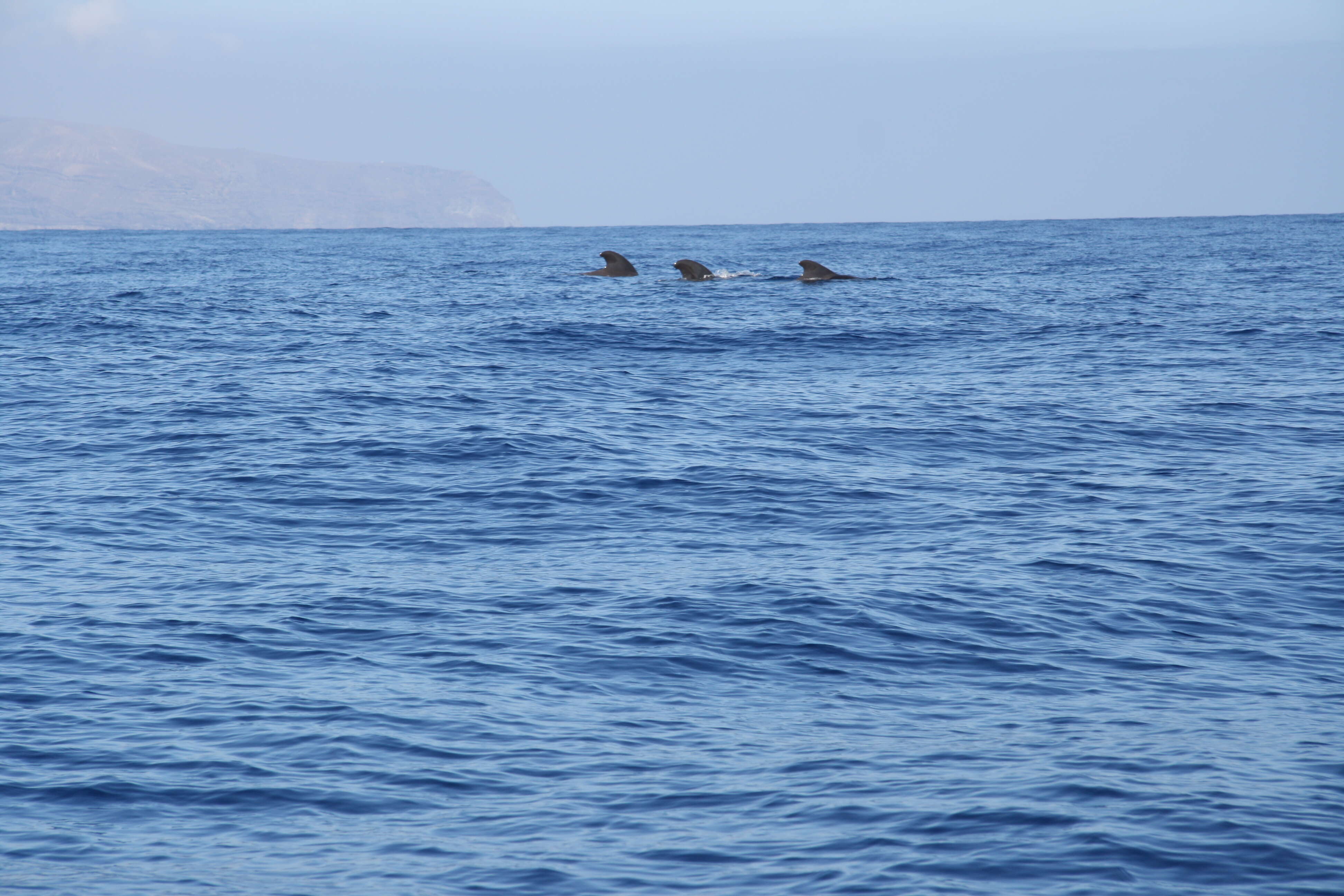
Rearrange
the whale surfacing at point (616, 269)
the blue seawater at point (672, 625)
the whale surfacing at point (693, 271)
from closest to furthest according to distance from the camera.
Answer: the blue seawater at point (672, 625)
the whale surfacing at point (693, 271)
the whale surfacing at point (616, 269)

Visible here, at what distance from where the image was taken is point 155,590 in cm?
1277

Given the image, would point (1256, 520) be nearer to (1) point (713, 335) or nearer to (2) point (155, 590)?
(2) point (155, 590)

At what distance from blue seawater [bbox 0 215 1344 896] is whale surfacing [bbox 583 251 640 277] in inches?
937

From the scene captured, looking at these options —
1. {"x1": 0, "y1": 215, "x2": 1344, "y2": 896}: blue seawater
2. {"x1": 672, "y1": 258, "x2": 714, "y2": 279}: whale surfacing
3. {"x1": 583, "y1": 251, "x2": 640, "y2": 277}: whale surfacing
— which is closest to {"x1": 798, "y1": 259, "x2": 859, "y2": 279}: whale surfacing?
{"x1": 672, "y1": 258, "x2": 714, "y2": 279}: whale surfacing

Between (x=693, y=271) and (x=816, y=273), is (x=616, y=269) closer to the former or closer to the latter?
(x=693, y=271)

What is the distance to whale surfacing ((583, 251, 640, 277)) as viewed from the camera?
53.2 meters

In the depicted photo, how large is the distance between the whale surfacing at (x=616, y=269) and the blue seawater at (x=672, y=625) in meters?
23.8

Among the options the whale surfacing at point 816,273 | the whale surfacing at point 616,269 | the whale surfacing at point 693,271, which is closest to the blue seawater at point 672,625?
the whale surfacing at point 816,273

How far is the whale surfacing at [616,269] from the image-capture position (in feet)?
174

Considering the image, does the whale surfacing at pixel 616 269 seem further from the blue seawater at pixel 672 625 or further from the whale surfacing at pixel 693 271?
the blue seawater at pixel 672 625

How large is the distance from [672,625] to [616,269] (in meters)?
42.5

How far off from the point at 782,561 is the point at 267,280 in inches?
1878

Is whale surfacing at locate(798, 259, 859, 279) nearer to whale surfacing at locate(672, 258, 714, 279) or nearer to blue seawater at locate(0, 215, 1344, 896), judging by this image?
whale surfacing at locate(672, 258, 714, 279)

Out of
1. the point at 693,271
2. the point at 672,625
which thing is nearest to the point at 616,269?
the point at 693,271
